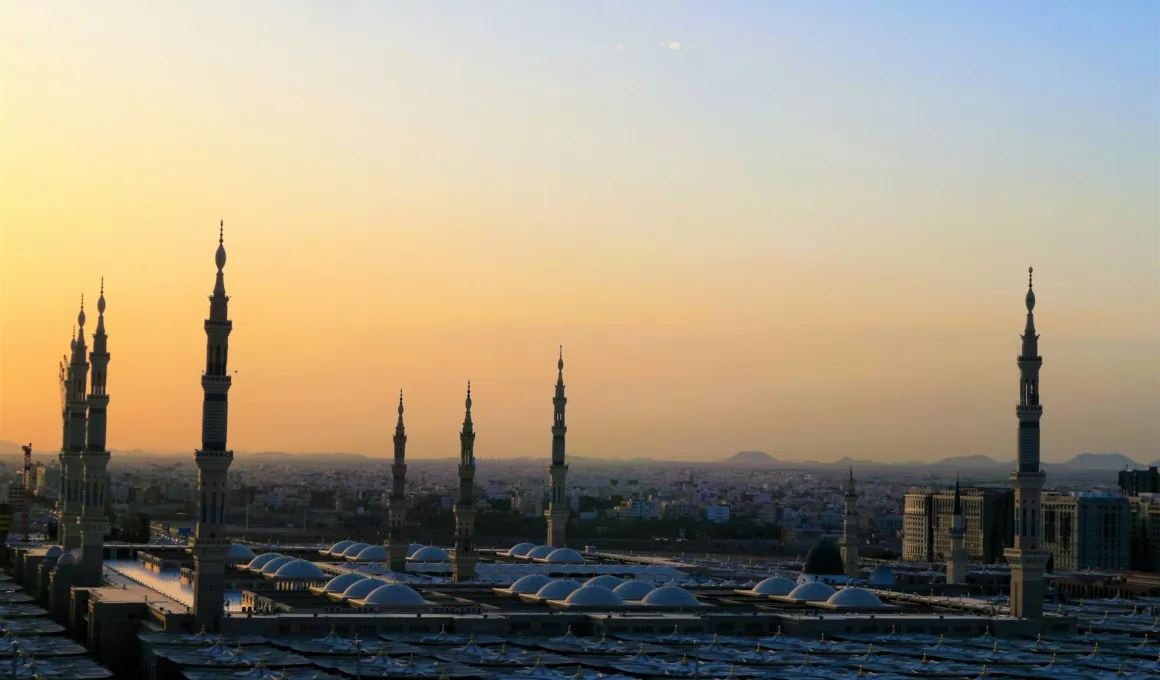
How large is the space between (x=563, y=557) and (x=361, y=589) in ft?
130

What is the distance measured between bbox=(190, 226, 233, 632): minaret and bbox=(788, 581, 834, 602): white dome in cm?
3320

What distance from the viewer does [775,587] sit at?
3831 inches

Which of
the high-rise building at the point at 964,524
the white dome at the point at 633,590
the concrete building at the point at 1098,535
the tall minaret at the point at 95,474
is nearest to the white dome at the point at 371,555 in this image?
the tall minaret at the point at 95,474

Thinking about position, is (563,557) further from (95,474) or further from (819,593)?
(95,474)

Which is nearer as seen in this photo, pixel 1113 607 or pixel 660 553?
pixel 1113 607

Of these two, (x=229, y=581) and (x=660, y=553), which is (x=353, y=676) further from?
(x=660, y=553)

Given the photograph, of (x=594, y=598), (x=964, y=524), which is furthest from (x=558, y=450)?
(x=964, y=524)

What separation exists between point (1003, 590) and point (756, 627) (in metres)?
43.5

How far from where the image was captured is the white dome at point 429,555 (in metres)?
123

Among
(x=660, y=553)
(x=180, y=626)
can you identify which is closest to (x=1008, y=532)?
(x=660, y=553)

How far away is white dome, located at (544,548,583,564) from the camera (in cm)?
12169

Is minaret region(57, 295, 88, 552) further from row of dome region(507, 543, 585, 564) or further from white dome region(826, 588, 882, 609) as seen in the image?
white dome region(826, 588, 882, 609)

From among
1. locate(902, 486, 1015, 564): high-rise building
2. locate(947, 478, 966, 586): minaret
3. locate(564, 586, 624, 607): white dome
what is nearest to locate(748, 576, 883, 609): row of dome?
locate(564, 586, 624, 607): white dome

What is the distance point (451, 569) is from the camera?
110375mm
